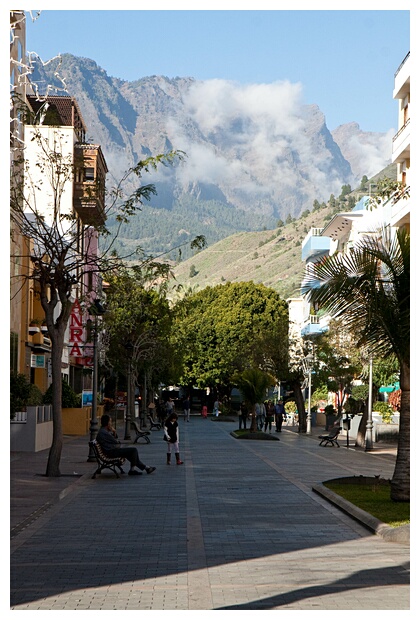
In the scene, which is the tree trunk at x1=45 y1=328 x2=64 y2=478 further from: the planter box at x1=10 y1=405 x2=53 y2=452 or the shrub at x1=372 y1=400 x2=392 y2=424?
the shrub at x1=372 y1=400 x2=392 y2=424

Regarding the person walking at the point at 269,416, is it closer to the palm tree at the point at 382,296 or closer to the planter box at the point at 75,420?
the planter box at the point at 75,420

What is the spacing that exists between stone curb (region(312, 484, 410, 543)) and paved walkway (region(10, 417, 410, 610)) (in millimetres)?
139

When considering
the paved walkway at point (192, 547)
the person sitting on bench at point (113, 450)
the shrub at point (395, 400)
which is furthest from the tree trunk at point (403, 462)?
the shrub at point (395, 400)

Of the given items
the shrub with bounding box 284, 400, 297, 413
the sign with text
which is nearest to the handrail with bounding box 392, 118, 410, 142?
the sign with text

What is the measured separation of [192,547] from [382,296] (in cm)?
659

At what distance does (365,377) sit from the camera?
45.9m

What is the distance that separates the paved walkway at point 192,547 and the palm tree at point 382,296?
5.63 ft

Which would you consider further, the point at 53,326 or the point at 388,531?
the point at 53,326

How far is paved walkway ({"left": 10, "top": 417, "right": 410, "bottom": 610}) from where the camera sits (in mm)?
10023

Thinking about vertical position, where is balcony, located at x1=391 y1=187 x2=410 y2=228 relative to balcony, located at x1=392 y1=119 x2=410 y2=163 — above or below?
below

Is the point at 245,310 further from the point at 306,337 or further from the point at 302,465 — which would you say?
the point at 302,465

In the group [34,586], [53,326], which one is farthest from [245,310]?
[34,586]

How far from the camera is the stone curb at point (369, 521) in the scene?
1405 cm

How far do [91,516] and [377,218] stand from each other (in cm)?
4559
